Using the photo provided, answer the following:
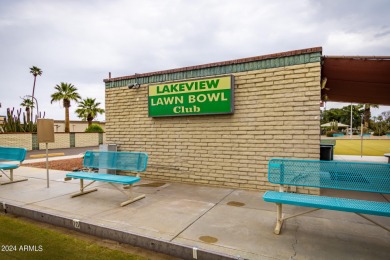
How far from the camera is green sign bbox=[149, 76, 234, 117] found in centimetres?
610

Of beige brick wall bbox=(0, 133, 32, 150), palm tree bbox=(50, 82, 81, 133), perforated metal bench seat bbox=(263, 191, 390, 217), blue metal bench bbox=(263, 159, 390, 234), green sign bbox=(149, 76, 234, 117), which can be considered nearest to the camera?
perforated metal bench seat bbox=(263, 191, 390, 217)

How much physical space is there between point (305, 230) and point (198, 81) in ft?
14.6

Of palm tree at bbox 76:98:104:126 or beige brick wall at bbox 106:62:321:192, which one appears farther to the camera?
palm tree at bbox 76:98:104:126

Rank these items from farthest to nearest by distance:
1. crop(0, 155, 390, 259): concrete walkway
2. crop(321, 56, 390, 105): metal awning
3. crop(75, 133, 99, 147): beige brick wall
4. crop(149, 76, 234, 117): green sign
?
crop(75, 133, 99, 147): beige brick wall, crop(149, 76, 234, 117): green sign, crop(321, 56, 390, 105): metal awning, crop(0, 155, 390, 259): concrete walkway

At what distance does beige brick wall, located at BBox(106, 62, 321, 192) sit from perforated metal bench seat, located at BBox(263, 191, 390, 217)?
207 centimetres

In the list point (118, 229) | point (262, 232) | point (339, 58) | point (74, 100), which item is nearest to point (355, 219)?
point (262, 232)

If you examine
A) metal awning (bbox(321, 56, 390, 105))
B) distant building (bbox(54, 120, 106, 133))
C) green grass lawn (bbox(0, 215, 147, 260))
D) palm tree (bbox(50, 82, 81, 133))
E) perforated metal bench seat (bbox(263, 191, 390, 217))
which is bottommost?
green grass lawn (bbox(0, 215, 147, 260))

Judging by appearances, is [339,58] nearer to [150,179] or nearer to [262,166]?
[262,166]

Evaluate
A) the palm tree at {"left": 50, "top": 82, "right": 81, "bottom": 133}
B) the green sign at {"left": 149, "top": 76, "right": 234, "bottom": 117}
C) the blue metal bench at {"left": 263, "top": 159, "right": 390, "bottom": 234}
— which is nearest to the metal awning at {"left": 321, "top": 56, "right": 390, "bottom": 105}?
the green sign at {"left": 149, "top": 76, "right": 234, "bottom": 117}

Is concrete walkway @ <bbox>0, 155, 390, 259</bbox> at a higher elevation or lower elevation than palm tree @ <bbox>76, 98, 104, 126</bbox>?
lower

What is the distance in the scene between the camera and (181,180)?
6.92m

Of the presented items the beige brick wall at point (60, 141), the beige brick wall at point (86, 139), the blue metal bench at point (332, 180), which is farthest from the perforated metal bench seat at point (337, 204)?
the beige brick wall at point (86, 139)

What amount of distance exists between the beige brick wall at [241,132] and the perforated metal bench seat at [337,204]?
6.80 ft

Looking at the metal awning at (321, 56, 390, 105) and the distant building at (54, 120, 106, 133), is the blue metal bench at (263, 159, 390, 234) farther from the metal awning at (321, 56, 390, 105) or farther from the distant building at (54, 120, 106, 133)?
the distant building at (54, 120, 106, 133)
